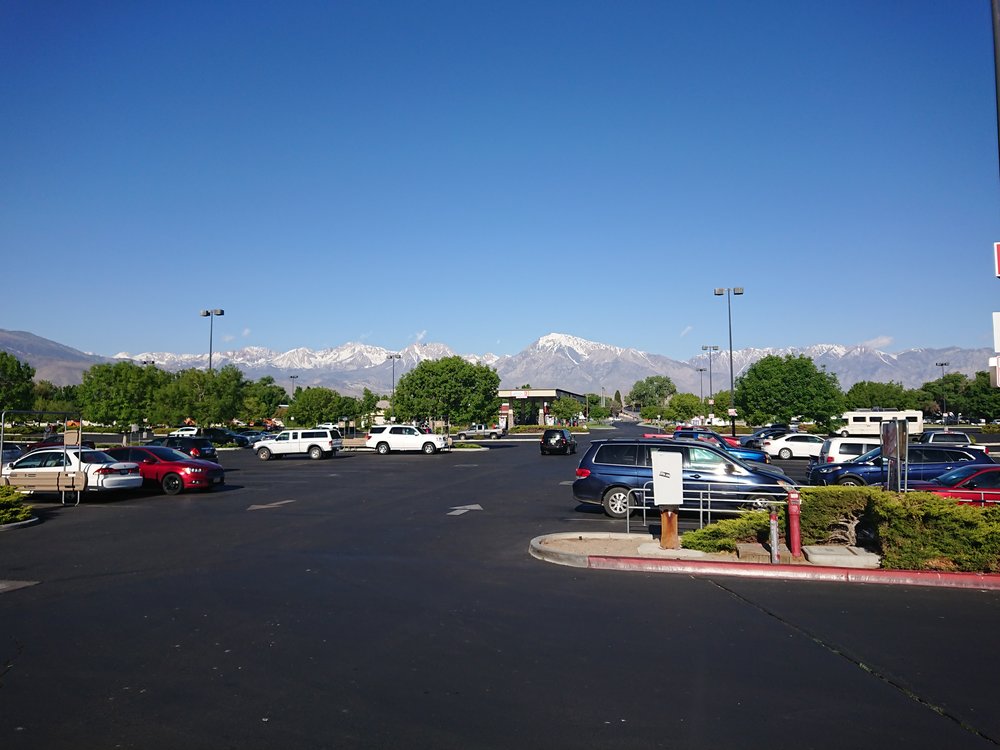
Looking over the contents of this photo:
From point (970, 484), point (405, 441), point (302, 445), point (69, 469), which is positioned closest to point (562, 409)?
point (405, 441)

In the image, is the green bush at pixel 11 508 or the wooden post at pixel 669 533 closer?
the wooden post at pixel 669 533

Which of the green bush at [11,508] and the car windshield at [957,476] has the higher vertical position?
the car windshield at [957,476]

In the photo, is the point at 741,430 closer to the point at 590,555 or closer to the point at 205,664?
the point at 590,555

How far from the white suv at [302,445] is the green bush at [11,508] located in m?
25.6

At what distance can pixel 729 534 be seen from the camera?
40.0 ft

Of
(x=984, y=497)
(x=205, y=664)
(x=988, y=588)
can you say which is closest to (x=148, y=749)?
(x=205, y=664)

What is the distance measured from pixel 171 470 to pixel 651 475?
1461cm

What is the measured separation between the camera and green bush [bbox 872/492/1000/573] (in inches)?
411

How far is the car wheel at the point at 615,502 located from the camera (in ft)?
55.0

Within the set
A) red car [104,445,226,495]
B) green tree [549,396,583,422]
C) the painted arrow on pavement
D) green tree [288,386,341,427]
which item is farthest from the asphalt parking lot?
green tree [549,396,583,422]

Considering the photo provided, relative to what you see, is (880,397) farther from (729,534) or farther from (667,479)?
(667,479)

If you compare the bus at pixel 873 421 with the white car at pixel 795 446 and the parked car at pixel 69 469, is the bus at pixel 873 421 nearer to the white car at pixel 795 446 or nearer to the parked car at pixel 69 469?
the white car at pixel 795 446

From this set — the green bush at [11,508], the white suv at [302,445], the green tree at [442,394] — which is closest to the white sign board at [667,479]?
the green bush at [11,508]

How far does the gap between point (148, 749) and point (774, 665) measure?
16.5 ft
